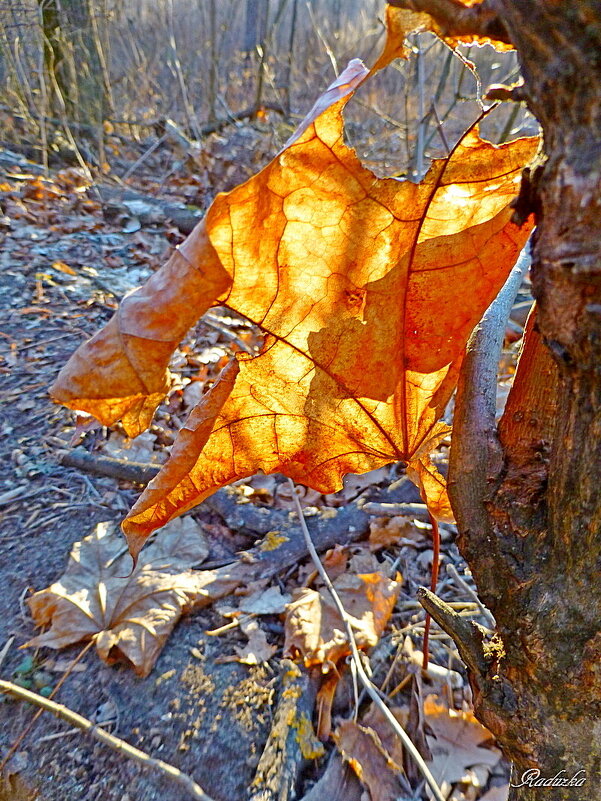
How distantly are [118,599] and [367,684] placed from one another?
0.74m

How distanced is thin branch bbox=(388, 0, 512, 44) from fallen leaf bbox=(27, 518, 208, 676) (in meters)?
1.27

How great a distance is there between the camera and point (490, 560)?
0.70 m

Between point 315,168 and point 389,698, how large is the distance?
1.29 metres

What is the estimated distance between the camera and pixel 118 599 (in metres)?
1.53

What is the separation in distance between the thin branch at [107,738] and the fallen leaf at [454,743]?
1.72 ft

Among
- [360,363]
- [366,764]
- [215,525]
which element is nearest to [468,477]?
[360,363]

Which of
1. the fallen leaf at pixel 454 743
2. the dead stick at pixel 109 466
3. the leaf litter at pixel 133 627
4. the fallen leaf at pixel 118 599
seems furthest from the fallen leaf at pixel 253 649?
the dead stick at pixel 109 466

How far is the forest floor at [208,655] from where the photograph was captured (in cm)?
119

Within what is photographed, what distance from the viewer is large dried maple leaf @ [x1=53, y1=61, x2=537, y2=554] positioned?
556mm

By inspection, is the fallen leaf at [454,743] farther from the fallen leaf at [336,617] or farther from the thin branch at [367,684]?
the fallen leaf at [336,617]

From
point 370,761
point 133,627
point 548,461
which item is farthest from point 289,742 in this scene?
point 548,461

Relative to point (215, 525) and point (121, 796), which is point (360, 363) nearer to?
point (121, 796)

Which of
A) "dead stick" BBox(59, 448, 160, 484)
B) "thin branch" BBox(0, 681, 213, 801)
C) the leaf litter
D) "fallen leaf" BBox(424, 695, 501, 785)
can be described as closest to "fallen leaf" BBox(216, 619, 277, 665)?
the leaf litter

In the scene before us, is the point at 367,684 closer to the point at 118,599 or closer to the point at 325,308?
the point at 118,599
